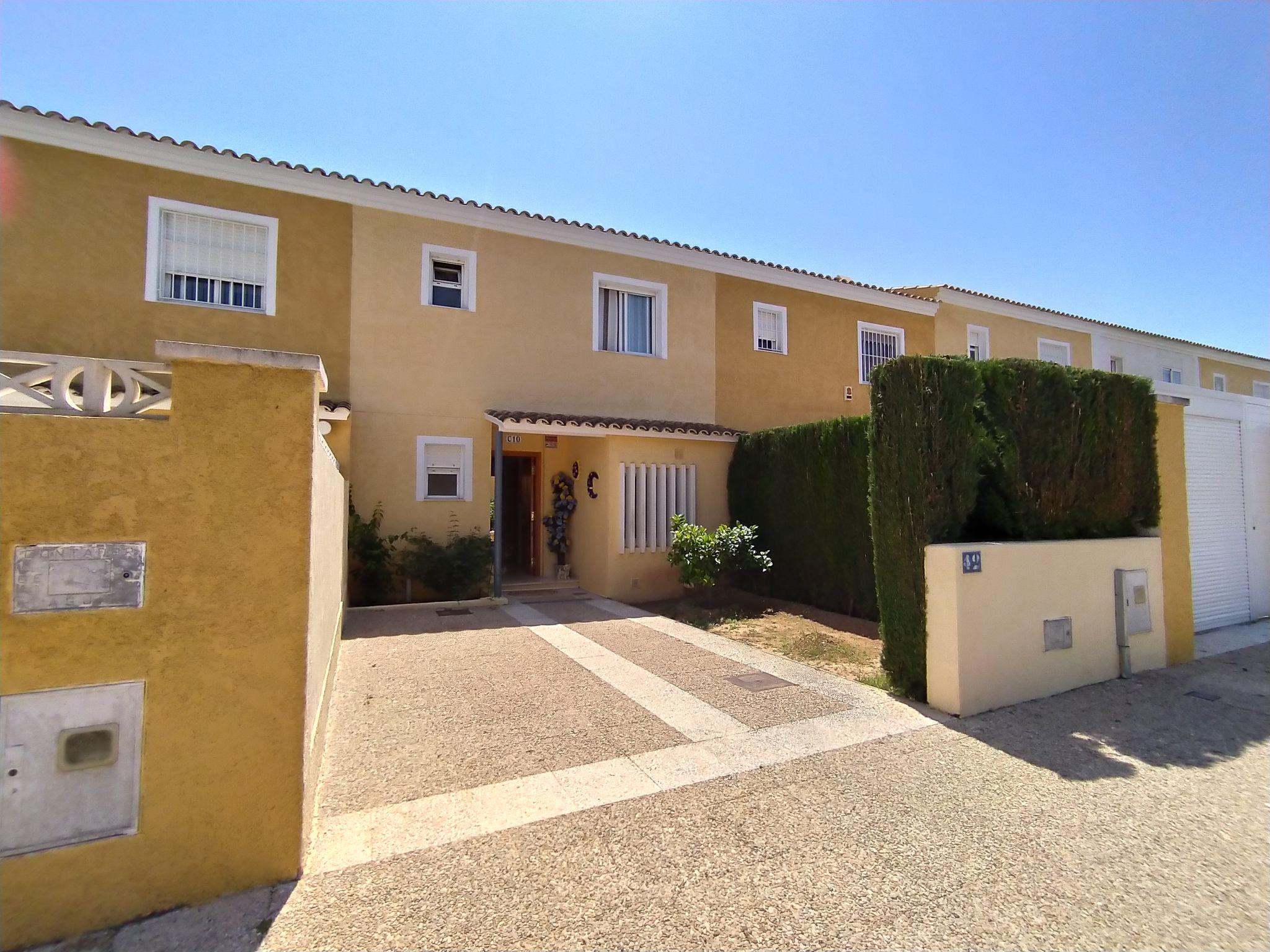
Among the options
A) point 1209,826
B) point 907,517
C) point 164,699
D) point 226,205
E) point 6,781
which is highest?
point 226,205

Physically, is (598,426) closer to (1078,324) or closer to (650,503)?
(650,503)

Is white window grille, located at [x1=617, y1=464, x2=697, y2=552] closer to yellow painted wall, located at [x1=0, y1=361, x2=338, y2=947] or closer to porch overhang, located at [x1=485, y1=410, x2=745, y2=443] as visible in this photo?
porch overhang, located at [x1=485, y1=410, x2=745, y2=443]

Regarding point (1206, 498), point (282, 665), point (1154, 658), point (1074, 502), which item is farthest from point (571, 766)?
point (1206, 498)

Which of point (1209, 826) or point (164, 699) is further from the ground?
point (164, 699)

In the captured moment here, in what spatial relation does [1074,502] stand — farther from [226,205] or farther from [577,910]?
[226,205]

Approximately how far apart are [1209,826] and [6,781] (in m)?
6.43

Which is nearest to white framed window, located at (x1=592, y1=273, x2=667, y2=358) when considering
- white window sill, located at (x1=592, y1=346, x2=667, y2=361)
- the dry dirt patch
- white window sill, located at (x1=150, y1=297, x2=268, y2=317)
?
white window sill, located at (x1=592, y1=346, x2=667, y2=361)

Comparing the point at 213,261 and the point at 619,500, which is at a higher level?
the point at 213,261

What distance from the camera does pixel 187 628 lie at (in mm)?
2865

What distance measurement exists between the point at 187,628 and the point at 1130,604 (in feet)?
28.7

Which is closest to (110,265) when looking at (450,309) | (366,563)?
(450,309)

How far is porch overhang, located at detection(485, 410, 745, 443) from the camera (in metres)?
11.1

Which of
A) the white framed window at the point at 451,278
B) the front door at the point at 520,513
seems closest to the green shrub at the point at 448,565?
the front door at the point at 520,513

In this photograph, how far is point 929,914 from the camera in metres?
2.90
